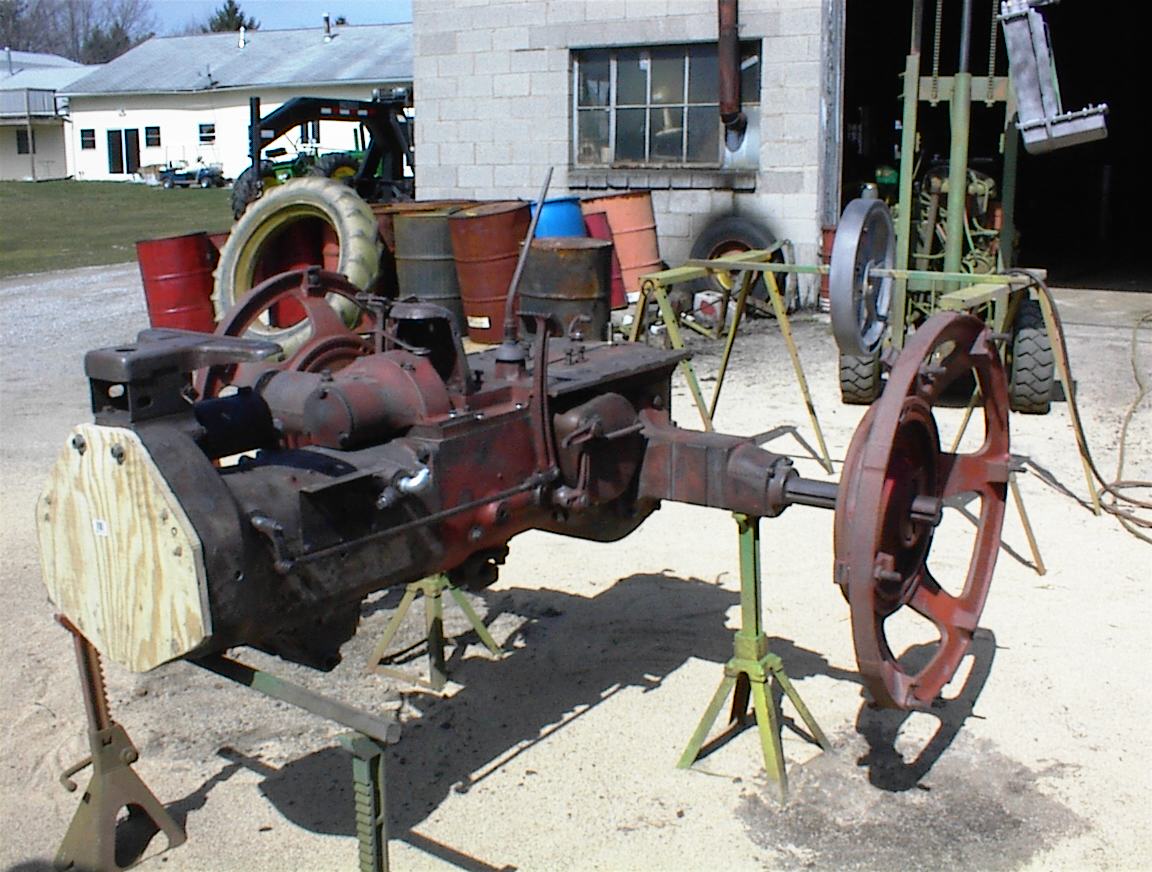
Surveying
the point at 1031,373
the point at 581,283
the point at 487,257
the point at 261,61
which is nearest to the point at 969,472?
the point at 581,283

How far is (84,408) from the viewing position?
27.2ft

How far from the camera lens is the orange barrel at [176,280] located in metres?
9.90

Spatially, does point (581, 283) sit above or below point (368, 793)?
above

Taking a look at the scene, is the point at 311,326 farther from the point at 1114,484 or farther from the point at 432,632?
the point at 1114,484

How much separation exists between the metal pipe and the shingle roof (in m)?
21.4

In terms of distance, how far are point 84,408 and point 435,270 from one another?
10.0ft

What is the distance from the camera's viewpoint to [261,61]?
36.5 meters

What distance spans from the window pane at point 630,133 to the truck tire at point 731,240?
1.08m

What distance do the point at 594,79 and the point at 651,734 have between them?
9.20m

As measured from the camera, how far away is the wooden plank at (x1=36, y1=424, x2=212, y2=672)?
2471 millimetres

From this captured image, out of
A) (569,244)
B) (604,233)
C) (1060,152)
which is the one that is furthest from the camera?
(1060,152)

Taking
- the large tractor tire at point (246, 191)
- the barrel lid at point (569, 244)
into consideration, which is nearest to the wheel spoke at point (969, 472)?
the barrel lid at point (569, 244)

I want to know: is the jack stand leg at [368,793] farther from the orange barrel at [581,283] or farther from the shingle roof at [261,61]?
the shingle roof at [261,61]

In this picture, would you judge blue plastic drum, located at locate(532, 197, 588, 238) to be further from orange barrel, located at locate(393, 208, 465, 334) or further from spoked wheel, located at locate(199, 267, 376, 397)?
spoked wheel, located at locate(199, 267, 376, 397)
